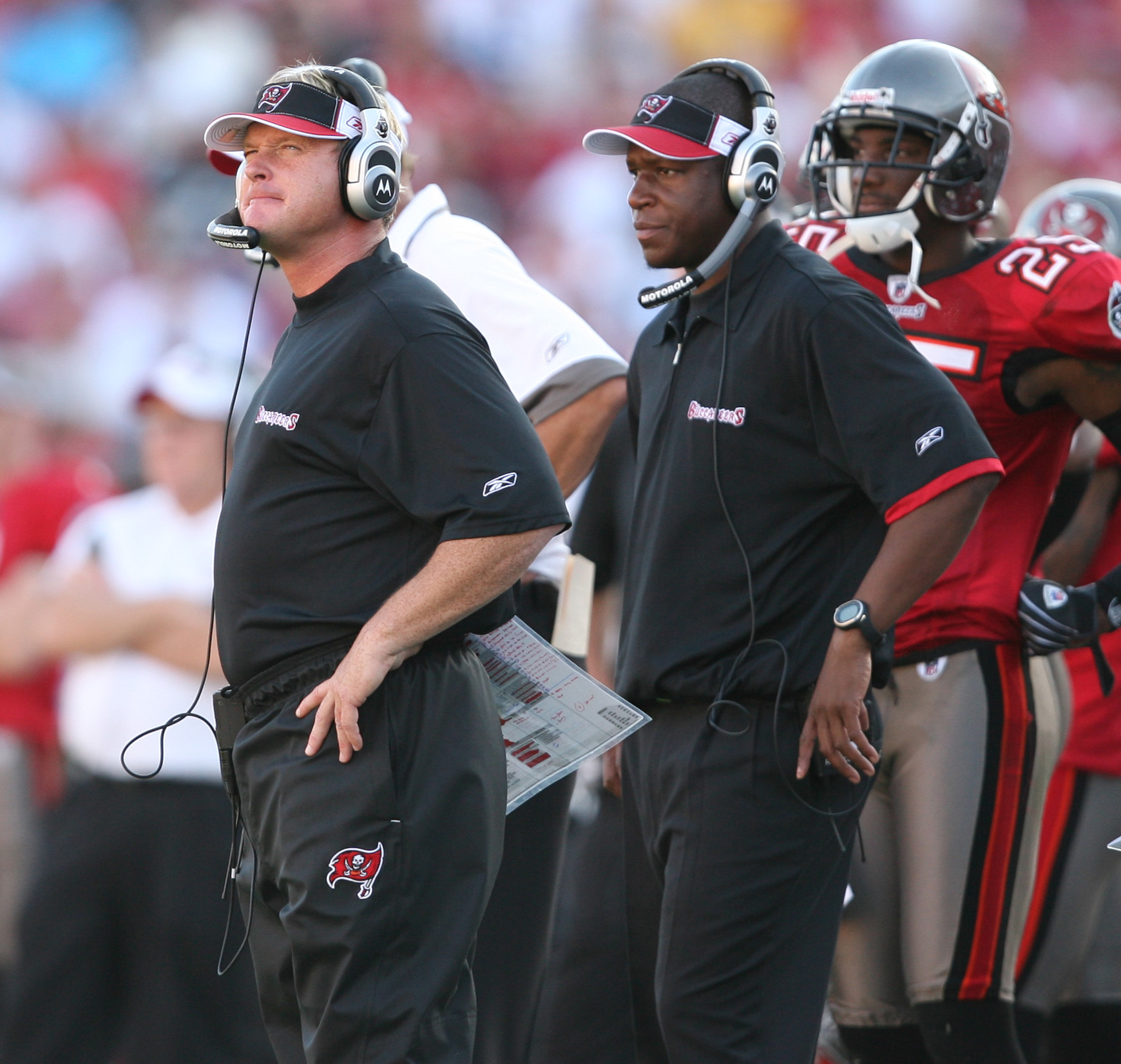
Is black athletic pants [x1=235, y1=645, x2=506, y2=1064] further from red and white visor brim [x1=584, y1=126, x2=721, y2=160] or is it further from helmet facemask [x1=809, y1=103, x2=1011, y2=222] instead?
helmet facemask [x1=809, y1=103, x2=1011, y2=222]

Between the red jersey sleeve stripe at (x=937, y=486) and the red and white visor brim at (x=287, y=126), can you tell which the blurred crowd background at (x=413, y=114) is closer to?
the red and white visor brim at (x=287, y=126)

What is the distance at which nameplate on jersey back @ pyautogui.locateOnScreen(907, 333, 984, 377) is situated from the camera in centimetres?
392

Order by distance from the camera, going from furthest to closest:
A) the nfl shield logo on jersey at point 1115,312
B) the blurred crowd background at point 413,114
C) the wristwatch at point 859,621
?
the blurred crowd background at point 413,114 → the nfl shield logo on jersey at point 1115,312 → the wristwatch at point 859,621

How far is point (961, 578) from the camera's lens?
12.9 ft

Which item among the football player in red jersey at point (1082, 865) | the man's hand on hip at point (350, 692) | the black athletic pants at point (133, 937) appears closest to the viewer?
the man's hand on hip at point (350, 692)

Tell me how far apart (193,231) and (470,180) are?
6.36ft

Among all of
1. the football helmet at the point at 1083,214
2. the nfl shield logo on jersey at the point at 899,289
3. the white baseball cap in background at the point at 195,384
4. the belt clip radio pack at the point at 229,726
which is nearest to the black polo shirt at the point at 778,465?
the nfl shield logo on jersey at the point at 899,289

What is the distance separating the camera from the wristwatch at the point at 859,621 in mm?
3176

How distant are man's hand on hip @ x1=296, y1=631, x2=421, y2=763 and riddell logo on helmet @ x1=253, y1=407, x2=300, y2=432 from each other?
39 centimetres

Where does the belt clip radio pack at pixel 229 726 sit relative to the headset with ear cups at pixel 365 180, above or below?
below

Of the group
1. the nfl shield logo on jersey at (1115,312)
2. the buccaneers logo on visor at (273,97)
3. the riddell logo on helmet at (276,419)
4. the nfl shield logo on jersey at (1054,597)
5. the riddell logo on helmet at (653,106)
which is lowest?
the nfl shield logo on jersey at (1054,597)

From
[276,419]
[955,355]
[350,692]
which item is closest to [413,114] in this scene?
Result: [955,355]

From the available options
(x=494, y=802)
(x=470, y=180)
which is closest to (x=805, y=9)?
(x=470, y=180)

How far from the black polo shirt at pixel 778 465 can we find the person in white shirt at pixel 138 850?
1.68 metres
